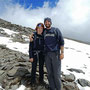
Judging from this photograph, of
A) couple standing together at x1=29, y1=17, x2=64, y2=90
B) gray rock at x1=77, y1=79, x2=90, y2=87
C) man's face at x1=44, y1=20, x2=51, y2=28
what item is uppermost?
man's face at x1=44, y1=20, x2=51, y2=28

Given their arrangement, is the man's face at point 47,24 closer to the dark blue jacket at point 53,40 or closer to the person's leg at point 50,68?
the dark blue jacket at point 53,40

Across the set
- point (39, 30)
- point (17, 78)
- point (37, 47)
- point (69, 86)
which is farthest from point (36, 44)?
point (69, 86)

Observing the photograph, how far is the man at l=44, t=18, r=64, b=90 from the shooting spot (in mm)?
6277

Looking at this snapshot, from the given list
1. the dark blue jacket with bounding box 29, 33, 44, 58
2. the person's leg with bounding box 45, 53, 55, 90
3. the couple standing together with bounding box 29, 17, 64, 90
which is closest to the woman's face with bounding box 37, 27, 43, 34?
the couple standing together with bounding box 29, 17, 64, 90

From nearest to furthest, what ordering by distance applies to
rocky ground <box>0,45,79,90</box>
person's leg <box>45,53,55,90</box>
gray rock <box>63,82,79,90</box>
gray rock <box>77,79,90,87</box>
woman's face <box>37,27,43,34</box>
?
1. person's leg <box>45,53,55,90</box>
2. woman's face <box>37,27,43,34</box>
3. rocky ground <box>0,45,79,90</box>
4. gray rock <box>63,82,79,90</box>
5. gray rock <box>77,79,90,87</box>

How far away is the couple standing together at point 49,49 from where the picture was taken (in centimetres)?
630

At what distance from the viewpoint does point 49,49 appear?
20.7ft

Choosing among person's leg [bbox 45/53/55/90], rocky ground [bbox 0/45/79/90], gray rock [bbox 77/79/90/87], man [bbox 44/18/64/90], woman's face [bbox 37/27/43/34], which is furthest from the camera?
gray rock [bbox 77/79/90/87]

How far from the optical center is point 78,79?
8.49m

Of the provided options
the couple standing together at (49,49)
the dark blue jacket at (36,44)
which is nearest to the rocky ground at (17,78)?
the couple standing together at (49,49)

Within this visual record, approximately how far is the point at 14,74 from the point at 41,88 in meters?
1.89

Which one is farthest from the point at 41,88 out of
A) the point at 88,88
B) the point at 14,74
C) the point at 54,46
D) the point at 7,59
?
the point at 7,59

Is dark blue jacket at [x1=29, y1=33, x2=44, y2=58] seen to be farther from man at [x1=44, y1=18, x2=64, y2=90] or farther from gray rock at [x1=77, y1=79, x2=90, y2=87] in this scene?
gray rock at [x1=77, y1=79, x2=90, y2=87]

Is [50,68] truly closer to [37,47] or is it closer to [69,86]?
[37,47]
